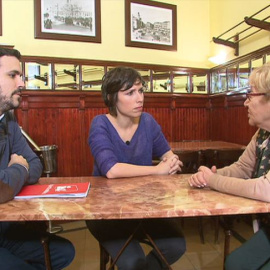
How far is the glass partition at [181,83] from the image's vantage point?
4.30m

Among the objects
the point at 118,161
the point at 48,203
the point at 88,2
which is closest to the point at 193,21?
the point at 88,2

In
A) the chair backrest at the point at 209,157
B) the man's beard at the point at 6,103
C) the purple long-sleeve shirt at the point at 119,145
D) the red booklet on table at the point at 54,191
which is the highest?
the man's beard at the point at 6,103

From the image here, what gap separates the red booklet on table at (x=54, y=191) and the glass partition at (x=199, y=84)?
3430mm

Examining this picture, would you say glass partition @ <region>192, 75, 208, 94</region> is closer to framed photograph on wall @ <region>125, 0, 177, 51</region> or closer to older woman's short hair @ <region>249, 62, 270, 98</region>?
framed photograph on wall @ <region>125, 0, 177, 51</region>

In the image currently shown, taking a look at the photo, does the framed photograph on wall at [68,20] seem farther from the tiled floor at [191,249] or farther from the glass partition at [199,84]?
the tiled floor at [191,249]

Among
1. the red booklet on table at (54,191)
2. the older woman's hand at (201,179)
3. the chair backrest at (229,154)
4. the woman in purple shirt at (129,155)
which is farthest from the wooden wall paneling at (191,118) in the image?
the red booklet on table at (54,191)

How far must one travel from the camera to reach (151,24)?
414 cm

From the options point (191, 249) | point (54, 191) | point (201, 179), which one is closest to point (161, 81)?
point (191, 249)

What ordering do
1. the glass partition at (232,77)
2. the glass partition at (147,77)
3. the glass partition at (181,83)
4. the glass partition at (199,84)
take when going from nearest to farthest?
the glass partition at (232,77) < the glass partition at (147,77) < the glass partition at (181,83) < the glass partition at (199,84)

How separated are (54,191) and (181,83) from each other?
342cm

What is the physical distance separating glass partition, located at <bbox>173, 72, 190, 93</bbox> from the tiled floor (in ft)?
6.29

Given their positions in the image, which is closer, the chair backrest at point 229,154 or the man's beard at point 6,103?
the man's beard at point 6,103

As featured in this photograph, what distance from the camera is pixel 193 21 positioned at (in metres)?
4.39

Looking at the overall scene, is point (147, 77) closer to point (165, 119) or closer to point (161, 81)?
point (161, 81)
